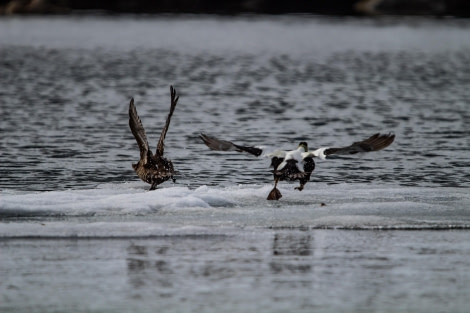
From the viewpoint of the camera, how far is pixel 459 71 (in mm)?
38312

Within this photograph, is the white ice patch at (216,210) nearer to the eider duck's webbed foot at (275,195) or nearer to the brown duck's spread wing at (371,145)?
the eider duck's webbed foot at (275,195)

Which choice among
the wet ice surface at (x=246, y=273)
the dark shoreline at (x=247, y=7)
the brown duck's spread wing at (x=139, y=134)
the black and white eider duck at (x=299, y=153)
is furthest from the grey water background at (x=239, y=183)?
the dark shoreline at (x=247, y=7)

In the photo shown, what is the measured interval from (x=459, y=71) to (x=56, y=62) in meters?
13.8

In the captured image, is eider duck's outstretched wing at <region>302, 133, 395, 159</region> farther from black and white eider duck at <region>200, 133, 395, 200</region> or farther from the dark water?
the dark water

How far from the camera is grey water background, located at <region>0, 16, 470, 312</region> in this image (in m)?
8.73

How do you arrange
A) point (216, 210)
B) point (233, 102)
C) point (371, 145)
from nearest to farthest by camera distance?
point (371, 145)
point (216, 210)
point (233, 102)

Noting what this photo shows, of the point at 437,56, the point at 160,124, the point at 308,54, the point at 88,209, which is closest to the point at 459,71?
the point at 437,56

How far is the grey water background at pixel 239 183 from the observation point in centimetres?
873

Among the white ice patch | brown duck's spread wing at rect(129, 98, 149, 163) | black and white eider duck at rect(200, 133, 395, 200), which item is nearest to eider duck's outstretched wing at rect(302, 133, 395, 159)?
black and white eider duck at rect(200, 133, 395, 200)

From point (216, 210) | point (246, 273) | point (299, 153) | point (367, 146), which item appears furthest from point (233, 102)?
point (246, 273)

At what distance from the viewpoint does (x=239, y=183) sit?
14633mm

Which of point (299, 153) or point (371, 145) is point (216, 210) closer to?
point (299, 153)

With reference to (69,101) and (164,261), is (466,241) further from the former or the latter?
(69,101)

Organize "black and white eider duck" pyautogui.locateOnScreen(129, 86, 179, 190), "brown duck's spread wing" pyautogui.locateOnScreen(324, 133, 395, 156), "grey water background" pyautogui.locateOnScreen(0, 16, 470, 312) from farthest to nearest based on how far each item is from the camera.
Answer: "black and white eider duck" pyautogui.locateOnScreen(129, 86, 179, 190), "brown duck's spread wing" pyautogui.locateOnScreen(324, 133, 395, 156), "grey water background" pyautogui.locateOnScreen(0, 16, 470, 312)
